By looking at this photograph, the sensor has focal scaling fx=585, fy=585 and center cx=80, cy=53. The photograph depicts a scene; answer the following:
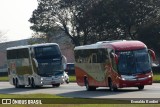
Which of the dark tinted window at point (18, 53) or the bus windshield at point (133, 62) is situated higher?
the dark tinted window at point (18, 53)

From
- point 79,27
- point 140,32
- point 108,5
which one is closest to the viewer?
point 140,32

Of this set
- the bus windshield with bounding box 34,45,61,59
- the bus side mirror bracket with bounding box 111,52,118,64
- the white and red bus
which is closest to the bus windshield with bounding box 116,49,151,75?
the white and red bus

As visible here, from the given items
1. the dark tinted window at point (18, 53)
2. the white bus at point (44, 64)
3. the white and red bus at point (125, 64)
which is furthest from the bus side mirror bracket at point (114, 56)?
the dark tinted window at point (18, 53)

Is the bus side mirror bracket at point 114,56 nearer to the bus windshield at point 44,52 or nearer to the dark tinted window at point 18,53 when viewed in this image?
the bus windshield at point 44,52

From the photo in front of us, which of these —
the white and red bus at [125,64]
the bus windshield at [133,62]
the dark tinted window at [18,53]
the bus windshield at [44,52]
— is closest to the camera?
the white and red bus at [125,64]

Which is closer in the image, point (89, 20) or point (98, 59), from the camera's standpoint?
point (98, 59)

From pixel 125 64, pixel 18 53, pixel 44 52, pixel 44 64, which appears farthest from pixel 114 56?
pixel 18 53

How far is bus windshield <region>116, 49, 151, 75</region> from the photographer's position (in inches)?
1300

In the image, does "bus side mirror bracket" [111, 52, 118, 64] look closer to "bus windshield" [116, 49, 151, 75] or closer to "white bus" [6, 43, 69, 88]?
"bus windshield" [116, 49, 151, 75]

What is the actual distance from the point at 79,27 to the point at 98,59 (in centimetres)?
5728

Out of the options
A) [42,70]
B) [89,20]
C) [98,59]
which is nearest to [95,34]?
[89,20]

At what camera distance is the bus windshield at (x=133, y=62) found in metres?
33.0

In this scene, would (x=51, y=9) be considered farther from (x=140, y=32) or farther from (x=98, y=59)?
(x=98, y=59)

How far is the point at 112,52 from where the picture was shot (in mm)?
33500
